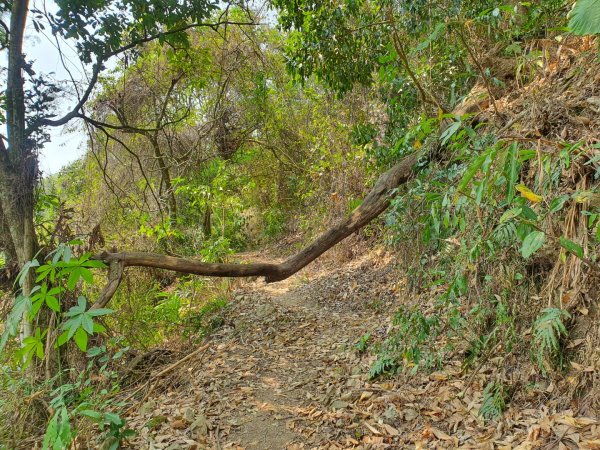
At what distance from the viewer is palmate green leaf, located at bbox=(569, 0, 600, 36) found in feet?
3.49

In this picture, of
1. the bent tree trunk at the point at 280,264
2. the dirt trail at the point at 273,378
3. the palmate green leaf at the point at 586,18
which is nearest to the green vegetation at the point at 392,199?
the palmate green leaf at the point at 586,18

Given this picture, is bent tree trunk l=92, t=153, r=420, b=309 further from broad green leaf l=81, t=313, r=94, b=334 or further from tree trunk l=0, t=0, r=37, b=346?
broad green leaf l=81, t=313, r=94, b=334

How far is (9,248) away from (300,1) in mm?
4095

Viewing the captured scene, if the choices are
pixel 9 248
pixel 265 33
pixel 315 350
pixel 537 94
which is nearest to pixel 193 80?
pixel 265 33

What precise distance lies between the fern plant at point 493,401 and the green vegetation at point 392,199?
12mm

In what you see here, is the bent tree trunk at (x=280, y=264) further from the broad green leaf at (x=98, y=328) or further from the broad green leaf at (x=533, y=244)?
the broad green leaf at (x=533, y=244)

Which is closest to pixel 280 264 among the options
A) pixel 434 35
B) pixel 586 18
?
pixel 434 35

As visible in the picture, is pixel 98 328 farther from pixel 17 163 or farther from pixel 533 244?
pixel 17 163

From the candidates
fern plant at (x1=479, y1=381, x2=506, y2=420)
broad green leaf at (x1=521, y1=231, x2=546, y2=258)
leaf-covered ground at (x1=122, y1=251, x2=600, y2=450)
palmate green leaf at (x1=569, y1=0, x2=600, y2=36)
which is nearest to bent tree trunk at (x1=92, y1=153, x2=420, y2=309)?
leaf-covered ground at (x1=122, y1=251, x2=600, y2=450)

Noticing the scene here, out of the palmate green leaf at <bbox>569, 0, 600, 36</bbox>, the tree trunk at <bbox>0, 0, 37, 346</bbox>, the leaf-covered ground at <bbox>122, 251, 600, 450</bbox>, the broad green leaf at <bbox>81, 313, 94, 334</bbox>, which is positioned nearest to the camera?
the palmate green leaf at <bbox>569, 0, 600, 36</bbox>

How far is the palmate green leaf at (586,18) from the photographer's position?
41.9 inches

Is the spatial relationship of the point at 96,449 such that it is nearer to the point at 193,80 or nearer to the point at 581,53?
the point at 581,53

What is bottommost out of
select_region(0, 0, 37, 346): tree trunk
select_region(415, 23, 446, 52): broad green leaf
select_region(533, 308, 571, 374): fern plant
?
select_region(533, 308, 571, 374): fern plant

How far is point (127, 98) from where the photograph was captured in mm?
8812
